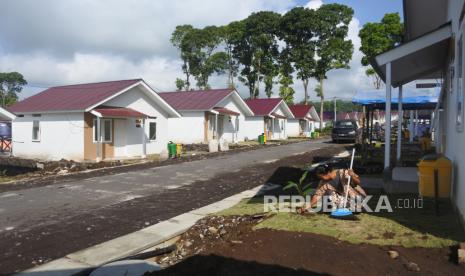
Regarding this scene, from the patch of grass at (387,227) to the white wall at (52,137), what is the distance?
16289mm

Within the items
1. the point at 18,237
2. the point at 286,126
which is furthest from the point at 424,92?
the point at 286,126

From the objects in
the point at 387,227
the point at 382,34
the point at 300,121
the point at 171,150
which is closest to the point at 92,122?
the point at 171,150

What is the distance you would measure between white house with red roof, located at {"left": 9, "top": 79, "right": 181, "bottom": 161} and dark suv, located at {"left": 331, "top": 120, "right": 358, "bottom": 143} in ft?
48.5

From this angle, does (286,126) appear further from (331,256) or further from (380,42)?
(331,256)

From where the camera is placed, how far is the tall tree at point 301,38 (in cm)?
5238

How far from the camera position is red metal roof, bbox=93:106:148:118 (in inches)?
823

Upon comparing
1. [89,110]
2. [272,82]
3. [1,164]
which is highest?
[272,82]

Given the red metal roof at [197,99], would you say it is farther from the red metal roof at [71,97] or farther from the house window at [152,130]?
the red metal roof at [71,97]

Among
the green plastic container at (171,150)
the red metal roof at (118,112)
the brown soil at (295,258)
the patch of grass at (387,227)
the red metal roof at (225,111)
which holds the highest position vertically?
the red metal roof at (225,111)

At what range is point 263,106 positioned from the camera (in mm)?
44375

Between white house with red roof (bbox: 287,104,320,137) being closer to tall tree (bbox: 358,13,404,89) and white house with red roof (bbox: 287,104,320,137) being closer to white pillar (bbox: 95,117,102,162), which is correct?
tall tree (bbox: 358,13,404,89)

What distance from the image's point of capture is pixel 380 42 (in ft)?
133

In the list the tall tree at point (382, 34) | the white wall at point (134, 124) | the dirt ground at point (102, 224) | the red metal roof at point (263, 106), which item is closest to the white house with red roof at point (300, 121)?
the red metal roof at point (263, 106)

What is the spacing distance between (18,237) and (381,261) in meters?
5.94
